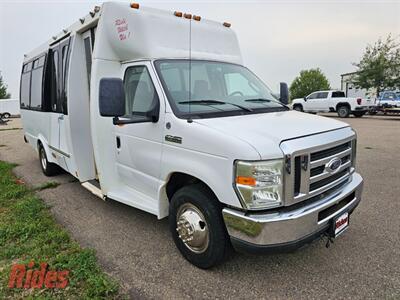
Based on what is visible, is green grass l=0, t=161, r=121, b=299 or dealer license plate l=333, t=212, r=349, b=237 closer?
green grass l=0, t=161, r=121, b=299

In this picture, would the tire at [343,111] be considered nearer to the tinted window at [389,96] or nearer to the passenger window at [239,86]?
the tinted window at [389,96]

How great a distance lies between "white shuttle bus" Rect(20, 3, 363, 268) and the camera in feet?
8.72

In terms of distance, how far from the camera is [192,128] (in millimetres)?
3033

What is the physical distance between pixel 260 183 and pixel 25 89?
749 centimetres

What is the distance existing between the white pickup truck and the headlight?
21.4 metres

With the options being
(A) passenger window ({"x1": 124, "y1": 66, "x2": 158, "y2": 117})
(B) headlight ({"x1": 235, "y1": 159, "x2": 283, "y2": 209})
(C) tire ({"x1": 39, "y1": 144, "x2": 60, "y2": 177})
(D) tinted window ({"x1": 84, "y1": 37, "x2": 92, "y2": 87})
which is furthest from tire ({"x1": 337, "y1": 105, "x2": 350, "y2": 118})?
(B) headlight ({"x1": 235, "y1": 159, "x2": 283, "y2": 209})

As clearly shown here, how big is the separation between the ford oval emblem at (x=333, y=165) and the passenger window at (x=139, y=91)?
1881 mm

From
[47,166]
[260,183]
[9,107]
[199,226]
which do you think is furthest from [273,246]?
[9,107]

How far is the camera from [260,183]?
2.61 m

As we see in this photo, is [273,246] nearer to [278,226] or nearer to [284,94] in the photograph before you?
[278,226]

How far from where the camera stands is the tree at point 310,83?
2744 inches

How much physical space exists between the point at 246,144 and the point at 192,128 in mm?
634

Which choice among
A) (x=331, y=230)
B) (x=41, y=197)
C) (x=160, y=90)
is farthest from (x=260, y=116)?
(x=41, y=197)

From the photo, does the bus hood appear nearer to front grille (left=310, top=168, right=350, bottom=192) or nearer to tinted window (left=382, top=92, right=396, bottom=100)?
front grille (left=310, top=168, right=350, bottom=192)
